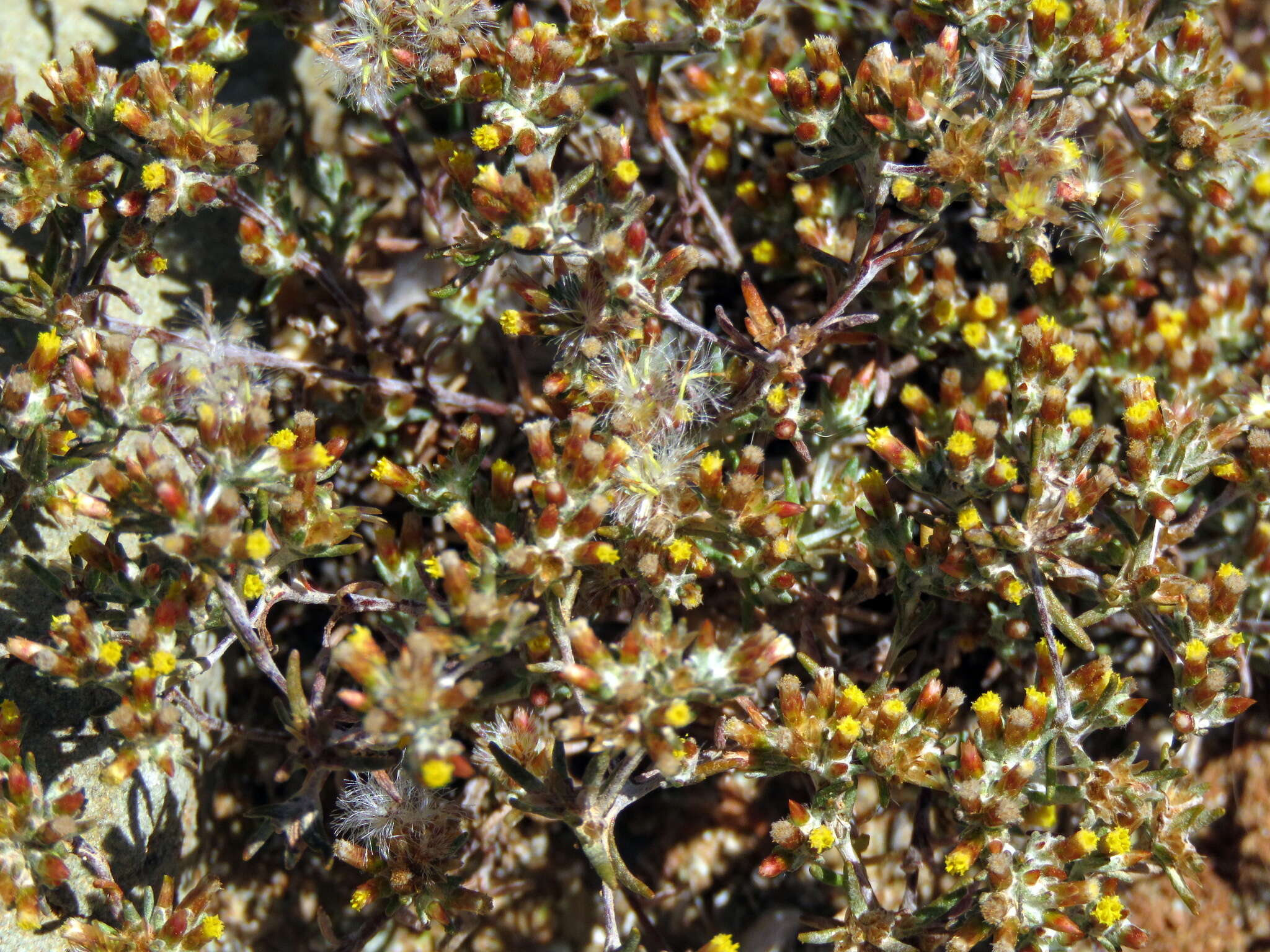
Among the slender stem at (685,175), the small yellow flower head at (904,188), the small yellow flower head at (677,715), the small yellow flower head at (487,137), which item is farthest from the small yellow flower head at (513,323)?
the small yellow flower head at (677,715)

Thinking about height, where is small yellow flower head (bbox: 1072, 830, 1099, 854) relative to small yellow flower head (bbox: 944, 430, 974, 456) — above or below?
below

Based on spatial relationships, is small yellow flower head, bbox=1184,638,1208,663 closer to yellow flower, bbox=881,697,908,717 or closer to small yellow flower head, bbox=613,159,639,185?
Result: yellow flower, bbox=881,697,908,717

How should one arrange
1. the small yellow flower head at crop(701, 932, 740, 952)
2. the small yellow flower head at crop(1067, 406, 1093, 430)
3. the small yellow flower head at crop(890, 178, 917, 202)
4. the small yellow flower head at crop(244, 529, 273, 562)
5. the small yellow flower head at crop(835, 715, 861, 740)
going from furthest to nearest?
the small yellow flower head at crop(1067, 406, 1093, 430) < the small yellow flower head at crop(890, 178, 917, 202) < the small yellow flower head at crop(835, 715, 861, 740) < the small yellow flower head at crop(701, 932, 740, 952) < the small yellow flower head at crop(244, 529, 273, 562)

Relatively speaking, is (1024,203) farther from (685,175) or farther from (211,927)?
(211,927)

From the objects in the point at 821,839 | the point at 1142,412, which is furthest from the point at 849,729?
the point at 1142,412

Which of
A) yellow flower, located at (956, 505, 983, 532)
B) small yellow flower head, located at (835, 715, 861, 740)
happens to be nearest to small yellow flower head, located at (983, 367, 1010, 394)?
yellow flower, located at (956, 505, 983, 532)

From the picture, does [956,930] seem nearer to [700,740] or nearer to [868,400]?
[700,740]

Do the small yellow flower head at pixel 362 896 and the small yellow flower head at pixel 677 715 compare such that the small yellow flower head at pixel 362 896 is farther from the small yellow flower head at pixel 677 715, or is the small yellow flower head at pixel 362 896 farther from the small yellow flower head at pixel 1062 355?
the small yellow flower head at pixel 1062 355
